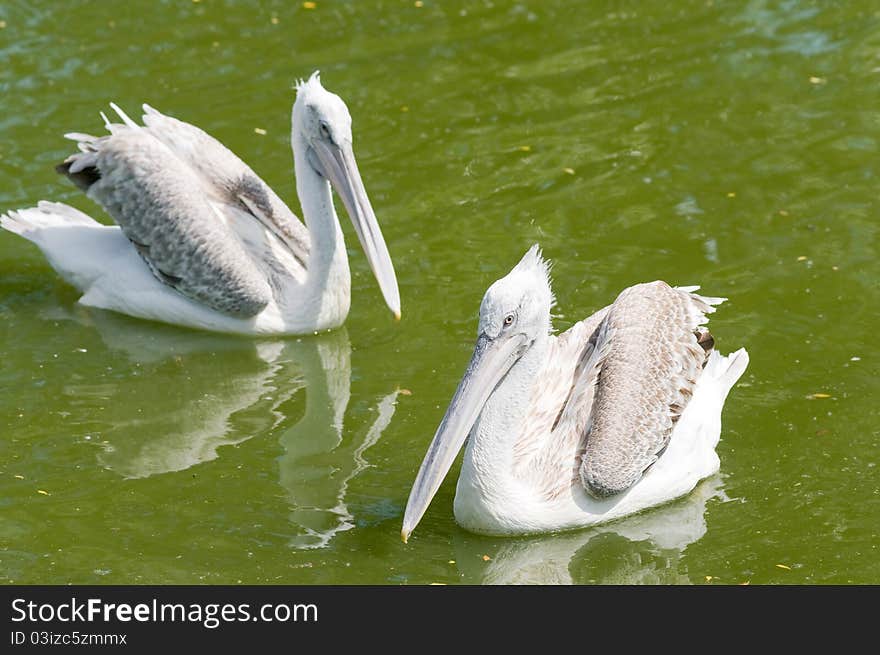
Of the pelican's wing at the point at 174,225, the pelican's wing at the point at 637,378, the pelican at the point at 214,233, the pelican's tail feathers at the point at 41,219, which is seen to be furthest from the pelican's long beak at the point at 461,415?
the pelican's tail feathers at the point at 41,219

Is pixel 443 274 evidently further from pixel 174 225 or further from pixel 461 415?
pixel 461 415

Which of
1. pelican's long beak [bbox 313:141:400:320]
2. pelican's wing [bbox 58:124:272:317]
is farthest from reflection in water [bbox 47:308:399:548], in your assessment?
pelican's long beak [bbox 313:141:400:320]

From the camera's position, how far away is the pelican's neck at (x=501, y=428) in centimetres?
701

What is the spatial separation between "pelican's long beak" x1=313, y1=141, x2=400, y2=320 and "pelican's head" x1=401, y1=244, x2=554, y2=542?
211cm

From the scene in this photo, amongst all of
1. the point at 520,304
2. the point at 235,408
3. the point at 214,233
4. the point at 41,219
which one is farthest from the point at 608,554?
the point at 41,219

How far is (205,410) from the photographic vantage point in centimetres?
863

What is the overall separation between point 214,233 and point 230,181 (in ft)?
1.66

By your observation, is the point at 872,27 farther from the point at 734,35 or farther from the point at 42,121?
the point at 42,121

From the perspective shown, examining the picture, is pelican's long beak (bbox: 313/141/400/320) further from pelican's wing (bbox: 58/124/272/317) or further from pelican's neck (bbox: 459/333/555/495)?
pelican's neck (bbox: 459/333/555/495)

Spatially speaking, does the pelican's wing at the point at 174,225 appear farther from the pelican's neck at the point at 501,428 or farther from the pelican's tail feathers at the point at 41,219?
the pelican's neck at the point at 501,428

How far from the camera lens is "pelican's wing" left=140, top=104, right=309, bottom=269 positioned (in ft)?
31.9

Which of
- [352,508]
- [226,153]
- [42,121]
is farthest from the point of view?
[42,121]
